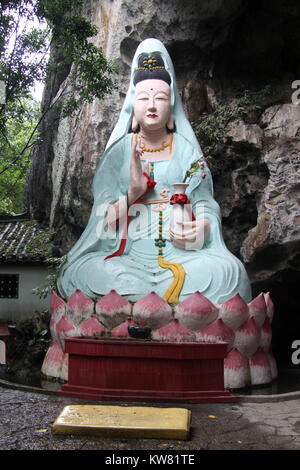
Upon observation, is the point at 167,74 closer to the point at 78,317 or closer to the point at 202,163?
the point at 202,163

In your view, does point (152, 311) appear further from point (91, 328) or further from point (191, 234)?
point (191, 234)

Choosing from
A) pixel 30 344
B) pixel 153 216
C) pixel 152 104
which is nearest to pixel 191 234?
pixel 153 216

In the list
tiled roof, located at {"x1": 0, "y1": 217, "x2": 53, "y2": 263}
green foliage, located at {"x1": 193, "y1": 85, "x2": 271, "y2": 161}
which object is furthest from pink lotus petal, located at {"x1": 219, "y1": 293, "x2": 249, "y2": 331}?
tiled roof, located at {"x1": 0, "y1": 217, "x2": 53, "y2": 263}

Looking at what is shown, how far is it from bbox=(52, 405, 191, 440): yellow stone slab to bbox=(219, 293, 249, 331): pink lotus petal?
1722 millimetres

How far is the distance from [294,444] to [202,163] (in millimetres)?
3960

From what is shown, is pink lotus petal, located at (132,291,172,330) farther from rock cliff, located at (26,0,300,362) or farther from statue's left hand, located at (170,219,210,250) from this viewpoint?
rock cliff, located at (26,0,300,362)

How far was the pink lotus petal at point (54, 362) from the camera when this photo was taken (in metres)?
5.22

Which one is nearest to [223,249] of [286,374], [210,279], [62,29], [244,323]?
[210,279]

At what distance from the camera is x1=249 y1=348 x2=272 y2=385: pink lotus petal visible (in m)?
5.02

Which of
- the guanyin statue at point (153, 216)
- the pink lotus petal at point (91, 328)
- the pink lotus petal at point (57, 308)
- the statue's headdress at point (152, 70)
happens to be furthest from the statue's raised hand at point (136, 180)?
the pink lotus petal at point (91, 328)

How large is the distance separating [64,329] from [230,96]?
200 inches

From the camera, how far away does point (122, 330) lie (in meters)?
4.93

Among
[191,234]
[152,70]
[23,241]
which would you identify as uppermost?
[152,70]

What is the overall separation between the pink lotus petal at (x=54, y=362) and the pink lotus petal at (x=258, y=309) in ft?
6.75
